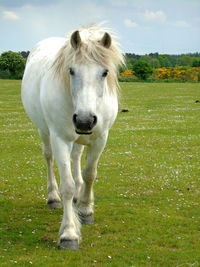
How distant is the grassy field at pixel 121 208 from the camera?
16.6ft

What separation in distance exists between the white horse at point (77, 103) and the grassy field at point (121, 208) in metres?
0.45

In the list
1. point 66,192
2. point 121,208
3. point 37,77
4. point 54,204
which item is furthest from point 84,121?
point 54,204

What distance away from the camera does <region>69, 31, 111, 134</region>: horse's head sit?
14.1ft

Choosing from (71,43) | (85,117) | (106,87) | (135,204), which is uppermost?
(71,43)

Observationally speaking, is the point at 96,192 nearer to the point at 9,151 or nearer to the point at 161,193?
the point at 161,193

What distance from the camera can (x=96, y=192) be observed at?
26.4 ft

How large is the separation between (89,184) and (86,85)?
2.37 m

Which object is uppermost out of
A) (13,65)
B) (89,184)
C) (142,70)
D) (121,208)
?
(13,65)

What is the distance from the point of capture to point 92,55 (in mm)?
4609

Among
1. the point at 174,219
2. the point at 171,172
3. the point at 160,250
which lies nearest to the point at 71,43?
the point at 160,250

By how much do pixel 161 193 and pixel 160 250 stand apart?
2781mm

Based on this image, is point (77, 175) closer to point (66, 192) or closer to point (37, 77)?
point (66, 192)

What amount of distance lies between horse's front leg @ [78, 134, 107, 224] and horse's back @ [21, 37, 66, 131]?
1.14 meters

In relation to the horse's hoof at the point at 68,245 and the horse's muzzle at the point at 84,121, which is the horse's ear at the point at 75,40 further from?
the horse's hoof at the point at 68,245
